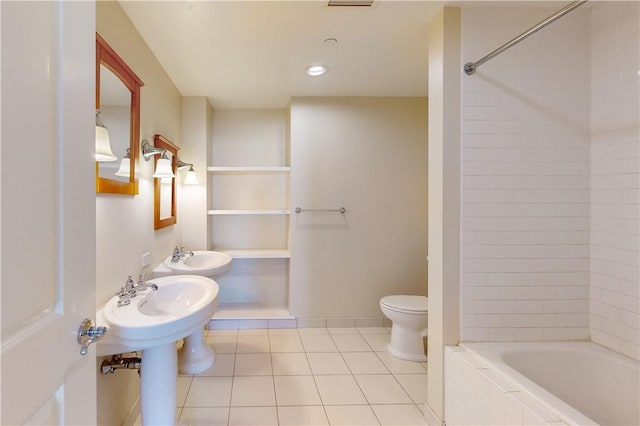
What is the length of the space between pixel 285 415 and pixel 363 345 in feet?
3.52

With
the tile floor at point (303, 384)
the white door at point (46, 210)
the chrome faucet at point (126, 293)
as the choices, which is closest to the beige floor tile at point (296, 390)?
the tile floor at point (303, 384)

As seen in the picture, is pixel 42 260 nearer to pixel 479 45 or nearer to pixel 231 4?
pixel 231 4

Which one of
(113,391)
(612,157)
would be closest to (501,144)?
(612,157)

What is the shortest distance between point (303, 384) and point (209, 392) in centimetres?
62

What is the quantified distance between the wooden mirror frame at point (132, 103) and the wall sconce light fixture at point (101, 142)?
59mm

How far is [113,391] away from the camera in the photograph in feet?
4.99

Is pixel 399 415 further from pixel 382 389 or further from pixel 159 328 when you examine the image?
pixel 159 328

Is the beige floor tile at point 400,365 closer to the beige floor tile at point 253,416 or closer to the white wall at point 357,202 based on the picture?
the white wall at point 357,202

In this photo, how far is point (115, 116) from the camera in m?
1.53

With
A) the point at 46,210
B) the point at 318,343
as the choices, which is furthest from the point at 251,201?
the point at 46,210

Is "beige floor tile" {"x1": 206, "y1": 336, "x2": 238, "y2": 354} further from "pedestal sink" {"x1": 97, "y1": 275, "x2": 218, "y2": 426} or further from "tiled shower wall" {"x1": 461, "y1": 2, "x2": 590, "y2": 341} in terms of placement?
"tiled shower wall" {"x1": 461, "y1": 2, "x2": 590, "y2": 341}

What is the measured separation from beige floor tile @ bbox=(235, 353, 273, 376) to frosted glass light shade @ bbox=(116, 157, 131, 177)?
155 cm

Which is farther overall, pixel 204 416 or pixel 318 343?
pixel 318 343

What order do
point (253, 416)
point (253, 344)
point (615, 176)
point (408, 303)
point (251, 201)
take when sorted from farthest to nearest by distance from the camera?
point (251, 201) < point (253, 344) < point (408, 303) < point (253, 416) < point (615, 176)
